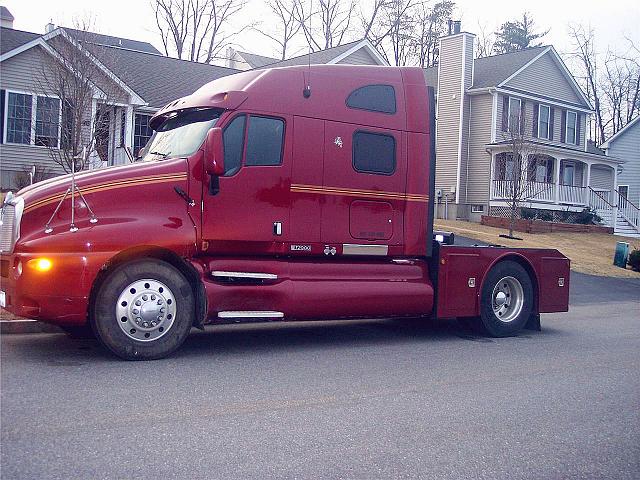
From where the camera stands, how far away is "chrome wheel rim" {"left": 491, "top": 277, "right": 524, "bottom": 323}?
35.1 ft

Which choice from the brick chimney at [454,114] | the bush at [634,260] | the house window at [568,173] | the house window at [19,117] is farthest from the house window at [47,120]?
the house window at [568,173]

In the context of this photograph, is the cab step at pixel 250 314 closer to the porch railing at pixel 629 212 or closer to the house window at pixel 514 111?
the house window at pixel 514 111

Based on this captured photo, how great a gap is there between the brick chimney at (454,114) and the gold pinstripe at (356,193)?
25784mm

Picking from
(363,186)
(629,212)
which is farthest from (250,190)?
(629,212)

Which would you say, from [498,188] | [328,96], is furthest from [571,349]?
[498,188]

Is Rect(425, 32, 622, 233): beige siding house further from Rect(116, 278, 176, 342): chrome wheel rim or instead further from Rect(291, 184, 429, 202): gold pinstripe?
Rect(116, 278, 176, 342): chrome wheel rim

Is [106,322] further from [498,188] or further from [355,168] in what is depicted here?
[498,188]

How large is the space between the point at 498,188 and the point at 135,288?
92.1 feet

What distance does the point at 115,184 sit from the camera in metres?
7.76

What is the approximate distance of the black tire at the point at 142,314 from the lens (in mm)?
7539

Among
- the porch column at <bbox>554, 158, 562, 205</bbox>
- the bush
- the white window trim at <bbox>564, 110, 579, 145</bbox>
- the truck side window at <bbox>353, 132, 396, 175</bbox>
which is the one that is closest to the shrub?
the porch column at <bbox>554, 158, 562, 205</bbox>

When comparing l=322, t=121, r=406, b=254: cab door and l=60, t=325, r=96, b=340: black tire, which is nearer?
l=60, t=325, r=96, b=340: black tire

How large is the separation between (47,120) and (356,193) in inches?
574

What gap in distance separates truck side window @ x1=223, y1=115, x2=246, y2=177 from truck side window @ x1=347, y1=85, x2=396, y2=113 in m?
1.59
